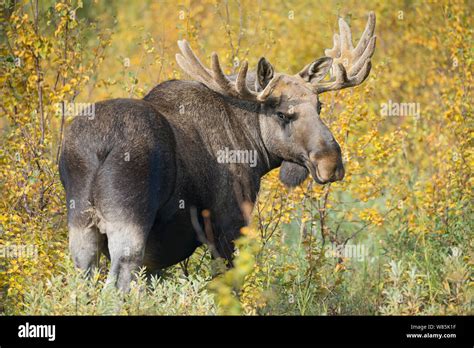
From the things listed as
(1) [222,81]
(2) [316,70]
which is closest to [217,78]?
(1) [222,81]

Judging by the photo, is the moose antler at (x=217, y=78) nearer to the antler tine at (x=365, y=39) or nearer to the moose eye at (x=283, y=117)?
the moose eye at (x=283, y=117)

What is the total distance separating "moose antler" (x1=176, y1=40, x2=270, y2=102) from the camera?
8.20 m

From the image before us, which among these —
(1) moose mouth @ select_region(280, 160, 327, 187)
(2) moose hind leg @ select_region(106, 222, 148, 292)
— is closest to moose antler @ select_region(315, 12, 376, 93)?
(1) moose mouth @ select_region(280, 160, 327, 187)

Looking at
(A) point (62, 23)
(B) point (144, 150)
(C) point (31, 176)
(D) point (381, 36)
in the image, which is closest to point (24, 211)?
(C) point (31, 176)

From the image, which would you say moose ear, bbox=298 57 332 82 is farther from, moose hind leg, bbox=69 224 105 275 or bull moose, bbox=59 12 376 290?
moose hind leg, bbox=69 224 105 275

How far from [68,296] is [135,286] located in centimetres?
46

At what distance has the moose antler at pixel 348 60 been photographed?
8656mm

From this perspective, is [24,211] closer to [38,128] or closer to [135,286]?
[38,128]

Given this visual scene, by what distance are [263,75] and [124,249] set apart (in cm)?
225

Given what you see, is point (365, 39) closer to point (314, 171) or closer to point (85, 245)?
point (314, 171)

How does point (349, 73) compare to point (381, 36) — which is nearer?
point (349, 73)

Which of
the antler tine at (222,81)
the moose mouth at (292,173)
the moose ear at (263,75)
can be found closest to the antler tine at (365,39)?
the moose ear at (263,75)

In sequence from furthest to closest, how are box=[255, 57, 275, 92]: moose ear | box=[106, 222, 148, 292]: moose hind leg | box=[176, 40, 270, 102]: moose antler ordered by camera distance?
box=[255, 57, 275, 92]: moose ear → box=[176, 40, 270, 102]: moose antler → box=[106, 222, 148, 292]: moose hind leg
